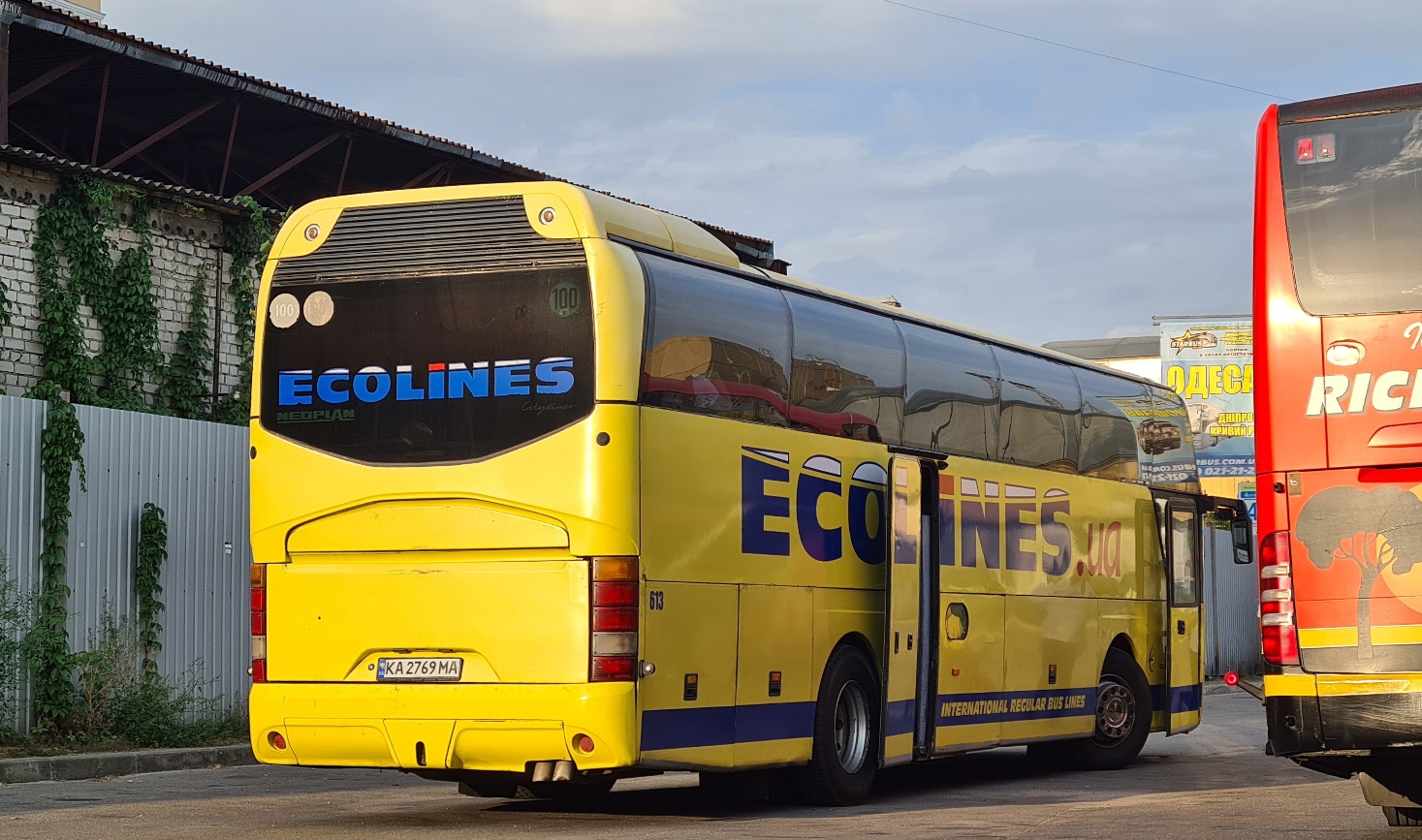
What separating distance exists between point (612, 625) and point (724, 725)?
53.5 inches

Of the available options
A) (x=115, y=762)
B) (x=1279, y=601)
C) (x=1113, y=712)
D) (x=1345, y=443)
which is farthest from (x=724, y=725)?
(x=1113, y=712)

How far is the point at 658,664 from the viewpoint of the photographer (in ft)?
34.6

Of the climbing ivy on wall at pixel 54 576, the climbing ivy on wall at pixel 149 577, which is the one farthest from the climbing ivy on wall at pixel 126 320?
the climbing ivy on wall at pixel 54 576

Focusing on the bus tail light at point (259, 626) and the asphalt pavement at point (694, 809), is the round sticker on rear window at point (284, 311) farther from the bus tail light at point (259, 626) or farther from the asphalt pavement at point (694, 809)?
the asphalt pavement at point (694, 809)

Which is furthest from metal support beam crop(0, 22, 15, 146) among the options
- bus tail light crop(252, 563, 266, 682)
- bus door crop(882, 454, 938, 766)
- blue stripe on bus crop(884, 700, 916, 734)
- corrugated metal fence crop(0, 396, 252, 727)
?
blue stripe on bus crop(884, 700, 916, 734)

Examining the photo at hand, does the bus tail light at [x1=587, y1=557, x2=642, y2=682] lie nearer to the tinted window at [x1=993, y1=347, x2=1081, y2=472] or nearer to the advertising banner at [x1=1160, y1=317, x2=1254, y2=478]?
the tinted window at [x1=993, y1=347, x2=1081, y2=472]

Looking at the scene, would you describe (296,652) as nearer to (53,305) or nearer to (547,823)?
(547,823)

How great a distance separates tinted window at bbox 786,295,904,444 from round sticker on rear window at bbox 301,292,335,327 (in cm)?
304

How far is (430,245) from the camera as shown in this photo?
35.9 ft

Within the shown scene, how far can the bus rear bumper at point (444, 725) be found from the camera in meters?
10.2

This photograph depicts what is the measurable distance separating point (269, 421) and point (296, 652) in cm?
141

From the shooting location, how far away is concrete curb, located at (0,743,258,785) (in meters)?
13.5

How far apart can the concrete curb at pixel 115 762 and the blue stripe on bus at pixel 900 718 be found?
468cm

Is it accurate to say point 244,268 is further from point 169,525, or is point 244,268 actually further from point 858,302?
point 858,302
